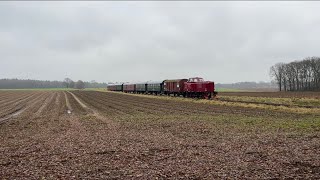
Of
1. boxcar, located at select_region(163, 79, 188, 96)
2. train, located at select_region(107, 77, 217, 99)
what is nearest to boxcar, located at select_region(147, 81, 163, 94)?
train, located at select_region(107, 77, 217, 99)

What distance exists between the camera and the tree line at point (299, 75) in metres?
131

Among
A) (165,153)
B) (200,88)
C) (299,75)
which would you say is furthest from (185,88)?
(299,75)

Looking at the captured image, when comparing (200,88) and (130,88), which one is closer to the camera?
(200,88)

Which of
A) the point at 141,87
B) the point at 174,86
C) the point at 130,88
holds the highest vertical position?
the point at 174,86

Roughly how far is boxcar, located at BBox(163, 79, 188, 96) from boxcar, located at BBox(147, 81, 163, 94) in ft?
11.3

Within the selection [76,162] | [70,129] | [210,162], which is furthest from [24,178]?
[70,129]

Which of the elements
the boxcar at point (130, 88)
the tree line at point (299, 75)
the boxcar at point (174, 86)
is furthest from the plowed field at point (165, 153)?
the tree line at point (299, 75)

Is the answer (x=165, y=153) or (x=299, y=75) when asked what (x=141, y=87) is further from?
(x=165, y=153)

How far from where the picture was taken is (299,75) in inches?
5472

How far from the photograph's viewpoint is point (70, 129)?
2089 cm

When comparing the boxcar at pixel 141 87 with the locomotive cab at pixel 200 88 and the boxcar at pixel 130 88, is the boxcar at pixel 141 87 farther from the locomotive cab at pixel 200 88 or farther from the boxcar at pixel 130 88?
the locomotive cab at pixel 200 88

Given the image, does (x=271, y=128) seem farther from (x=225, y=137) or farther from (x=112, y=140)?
(x=112, y=140)

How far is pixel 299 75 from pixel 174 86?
84971 millimetres

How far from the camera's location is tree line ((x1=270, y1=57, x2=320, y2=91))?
130750 millimetres
